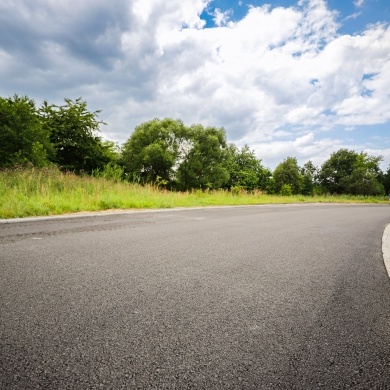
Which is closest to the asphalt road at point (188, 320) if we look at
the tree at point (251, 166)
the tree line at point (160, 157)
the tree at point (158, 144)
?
the tree line at point (160, 157)

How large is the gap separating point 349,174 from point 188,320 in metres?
72.7

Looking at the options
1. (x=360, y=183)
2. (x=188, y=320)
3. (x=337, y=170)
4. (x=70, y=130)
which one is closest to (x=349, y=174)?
(x=337, y=170)

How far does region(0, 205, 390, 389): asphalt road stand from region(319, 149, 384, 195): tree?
63.7 metres

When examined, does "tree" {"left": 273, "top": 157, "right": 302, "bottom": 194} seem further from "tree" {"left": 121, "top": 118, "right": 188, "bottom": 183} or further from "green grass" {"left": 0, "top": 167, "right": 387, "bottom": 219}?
"green grass" {"left": 0, "top": 167, "right": 387, "bottom": 219}

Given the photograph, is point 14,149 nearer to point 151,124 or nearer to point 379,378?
point 379,378

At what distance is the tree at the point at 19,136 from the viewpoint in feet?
47.8

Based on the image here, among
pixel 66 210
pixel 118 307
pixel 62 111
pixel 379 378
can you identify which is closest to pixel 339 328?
pixel 379 378

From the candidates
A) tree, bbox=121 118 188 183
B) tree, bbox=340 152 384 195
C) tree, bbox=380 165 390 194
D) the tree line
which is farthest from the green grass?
tree, bbox=380 165 390 194

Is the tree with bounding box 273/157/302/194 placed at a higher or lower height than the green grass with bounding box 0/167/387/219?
higher

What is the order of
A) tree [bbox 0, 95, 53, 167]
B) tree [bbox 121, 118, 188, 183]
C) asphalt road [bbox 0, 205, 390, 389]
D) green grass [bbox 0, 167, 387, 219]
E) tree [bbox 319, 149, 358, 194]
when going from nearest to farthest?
asphalt road [bbox 0, 205, 390, 389]
green grass [bbox 0, 167, 387, 219]
tree [bbox 0, 95, 53, 167]
tree [bbox 121, 118, 188, 183]
tree [bbox 319, 149, 358, 194]

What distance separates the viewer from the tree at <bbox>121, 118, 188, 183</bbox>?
3569cm

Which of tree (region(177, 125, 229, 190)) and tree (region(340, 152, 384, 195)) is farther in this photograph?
tree (region(340, 152, 384, 195))

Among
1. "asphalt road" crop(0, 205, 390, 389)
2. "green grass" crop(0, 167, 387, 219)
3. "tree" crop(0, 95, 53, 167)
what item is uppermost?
"tree" crop(0, 95, 53, 167)

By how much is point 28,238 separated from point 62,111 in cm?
1861
